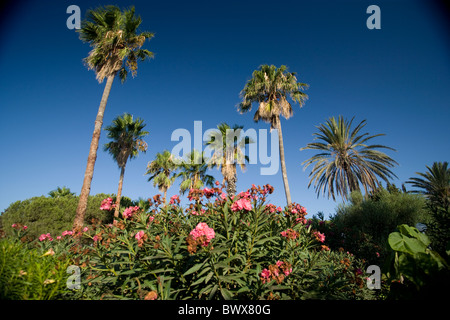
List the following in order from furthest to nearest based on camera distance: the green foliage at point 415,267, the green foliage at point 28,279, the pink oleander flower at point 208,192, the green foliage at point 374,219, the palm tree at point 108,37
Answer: the palm tree at point 108,37 → the green foliage at point 374,219 → the pink oleander flower at point 208,192 → the green foliage at point 28,279 → the green foliage at point 415,267

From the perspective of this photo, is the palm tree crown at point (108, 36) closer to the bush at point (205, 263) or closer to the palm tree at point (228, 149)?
the palm tree at point (228, 149)

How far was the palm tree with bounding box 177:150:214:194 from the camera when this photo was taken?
73.2 ft

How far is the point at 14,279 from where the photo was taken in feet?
5.27

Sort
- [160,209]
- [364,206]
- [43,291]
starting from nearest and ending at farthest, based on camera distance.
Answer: [43,291] → [160,209] → [364,206]

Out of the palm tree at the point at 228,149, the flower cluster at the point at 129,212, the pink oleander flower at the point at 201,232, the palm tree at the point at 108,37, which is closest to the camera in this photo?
the pink oleander flower at the point at 201,232

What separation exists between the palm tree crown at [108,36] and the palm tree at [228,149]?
29.0 feet

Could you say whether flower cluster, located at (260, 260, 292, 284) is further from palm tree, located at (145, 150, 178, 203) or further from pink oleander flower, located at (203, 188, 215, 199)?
palm tree, located at (145, 150, 178, 203)

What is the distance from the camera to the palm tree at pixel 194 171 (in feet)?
73.2

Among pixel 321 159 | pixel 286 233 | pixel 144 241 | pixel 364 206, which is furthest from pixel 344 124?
pixel 144 241

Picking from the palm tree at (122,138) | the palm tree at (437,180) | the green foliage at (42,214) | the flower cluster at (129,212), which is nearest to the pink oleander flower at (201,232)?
the flower cluster at (129,212)

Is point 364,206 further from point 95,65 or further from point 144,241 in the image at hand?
point 95,65

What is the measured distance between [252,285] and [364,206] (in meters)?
13.6
